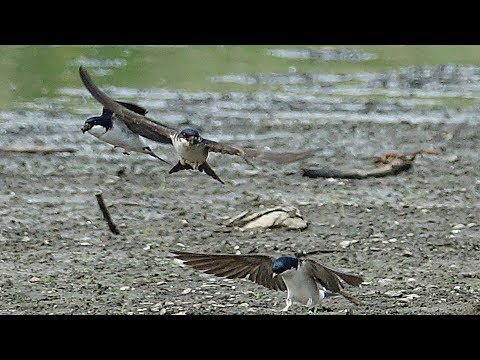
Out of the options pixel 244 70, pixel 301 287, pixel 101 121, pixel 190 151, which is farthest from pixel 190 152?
pixel 301 287

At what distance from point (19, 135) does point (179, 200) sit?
0.48 metres

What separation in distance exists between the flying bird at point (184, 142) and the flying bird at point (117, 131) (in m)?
0.01

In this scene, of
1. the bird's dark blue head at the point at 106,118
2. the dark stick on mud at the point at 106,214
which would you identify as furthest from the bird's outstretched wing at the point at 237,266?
the bird's dark blue head at the point at 106,118

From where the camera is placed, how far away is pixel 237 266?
19.4ft

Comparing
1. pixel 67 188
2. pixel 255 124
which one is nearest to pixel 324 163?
pixel 255 124

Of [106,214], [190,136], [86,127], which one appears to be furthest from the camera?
[106,214]

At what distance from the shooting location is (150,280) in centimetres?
609

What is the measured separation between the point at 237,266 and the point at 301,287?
0.62ft

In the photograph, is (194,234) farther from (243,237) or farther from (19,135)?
(19,135)

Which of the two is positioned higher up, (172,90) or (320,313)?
(172,90)

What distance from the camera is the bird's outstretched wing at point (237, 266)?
5.90m

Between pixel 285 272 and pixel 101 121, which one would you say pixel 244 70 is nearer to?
pixel 101 121

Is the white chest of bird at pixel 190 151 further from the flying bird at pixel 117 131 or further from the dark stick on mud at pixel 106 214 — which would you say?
the dark stick on mud at pixel 106 214

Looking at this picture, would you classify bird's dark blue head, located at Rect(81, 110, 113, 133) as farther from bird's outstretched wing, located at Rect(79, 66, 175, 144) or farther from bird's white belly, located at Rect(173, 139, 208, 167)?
bird's white belly, located at Rect(173, 139, 208, 167)
